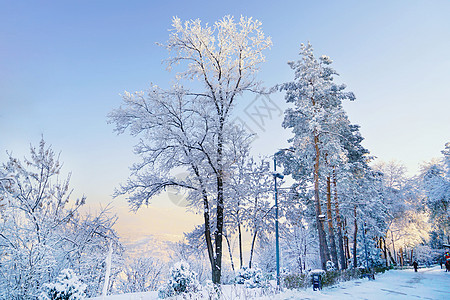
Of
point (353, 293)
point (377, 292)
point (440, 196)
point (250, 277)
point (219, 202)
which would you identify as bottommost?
point (377, 292)

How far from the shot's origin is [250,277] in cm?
1466

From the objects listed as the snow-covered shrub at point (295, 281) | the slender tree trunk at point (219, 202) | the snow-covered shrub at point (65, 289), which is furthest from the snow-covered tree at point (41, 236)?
the snow-covered shrub at point (295, 281)

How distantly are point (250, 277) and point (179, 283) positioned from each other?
525 centimetres

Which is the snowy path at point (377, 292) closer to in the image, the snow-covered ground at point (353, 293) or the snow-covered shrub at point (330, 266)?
the snow-covered ground at point (353, 293)

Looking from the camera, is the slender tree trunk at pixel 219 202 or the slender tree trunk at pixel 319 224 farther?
the slender tree trunk at pixel 319 224

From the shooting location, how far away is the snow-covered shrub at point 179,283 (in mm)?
10711

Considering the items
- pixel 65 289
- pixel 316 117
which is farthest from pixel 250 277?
pixel 316 117

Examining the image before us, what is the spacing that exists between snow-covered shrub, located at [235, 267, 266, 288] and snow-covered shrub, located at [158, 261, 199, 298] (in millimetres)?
4150

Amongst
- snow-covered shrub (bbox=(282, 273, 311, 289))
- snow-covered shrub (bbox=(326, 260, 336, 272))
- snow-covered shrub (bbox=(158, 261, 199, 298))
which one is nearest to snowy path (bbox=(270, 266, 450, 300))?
snow-covered shrub (bbox=(282, 273, 311, 289))

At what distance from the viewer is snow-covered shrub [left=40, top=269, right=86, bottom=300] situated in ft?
27.3

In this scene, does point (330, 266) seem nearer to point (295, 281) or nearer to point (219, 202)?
point (295, 281)

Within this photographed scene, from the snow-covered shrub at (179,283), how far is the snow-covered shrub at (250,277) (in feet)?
13.6

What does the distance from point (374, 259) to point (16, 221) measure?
44436mm

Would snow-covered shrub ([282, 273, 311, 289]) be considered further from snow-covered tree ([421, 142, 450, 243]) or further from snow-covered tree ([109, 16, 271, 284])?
snow-covered tree ([421, 142, 450, 243])
